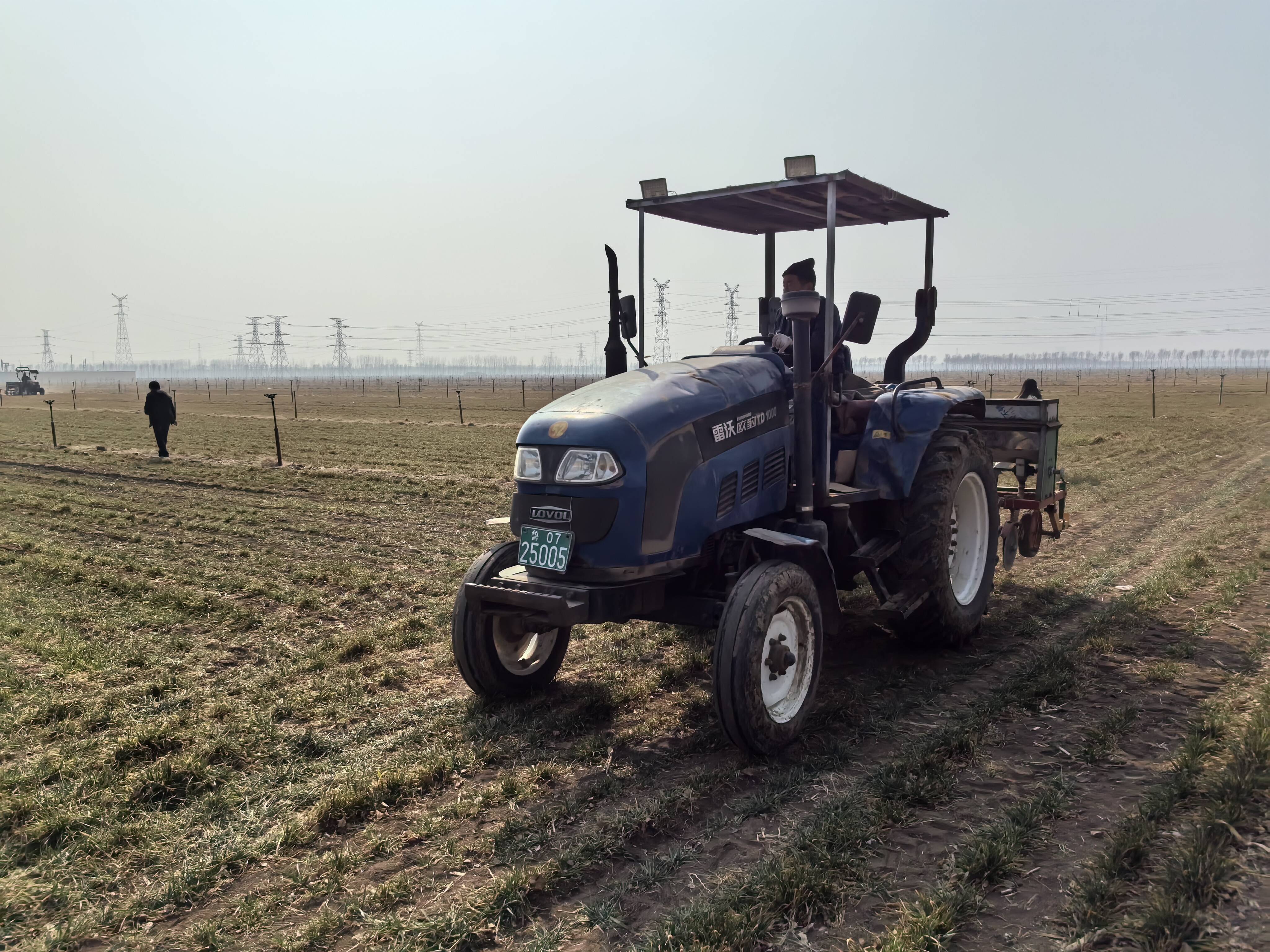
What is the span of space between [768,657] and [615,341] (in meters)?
2.18

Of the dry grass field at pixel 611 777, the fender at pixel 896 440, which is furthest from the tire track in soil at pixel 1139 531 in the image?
the fender at pixel 896 440

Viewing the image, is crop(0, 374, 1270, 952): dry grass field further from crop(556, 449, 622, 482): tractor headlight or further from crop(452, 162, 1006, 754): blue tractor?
crop(556, 449, 622, 482): tractor headlight

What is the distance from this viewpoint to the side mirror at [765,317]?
599 cm

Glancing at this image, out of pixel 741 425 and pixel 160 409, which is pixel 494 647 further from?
pixel 160 409

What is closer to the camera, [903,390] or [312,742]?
[312,742]

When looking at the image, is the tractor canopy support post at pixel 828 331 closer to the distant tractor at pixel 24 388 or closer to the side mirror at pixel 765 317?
the side mirror at pixel 765 317

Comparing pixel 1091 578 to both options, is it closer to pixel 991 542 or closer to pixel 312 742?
pixel 991 542

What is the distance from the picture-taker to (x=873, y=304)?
4758 millimetres

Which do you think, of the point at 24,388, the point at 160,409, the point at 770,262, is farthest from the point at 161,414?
the point at 24,388

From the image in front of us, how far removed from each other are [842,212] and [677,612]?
3167mm

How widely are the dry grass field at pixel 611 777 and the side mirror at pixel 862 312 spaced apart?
1.91m

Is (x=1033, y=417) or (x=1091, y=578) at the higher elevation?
(x=1033, y=417)

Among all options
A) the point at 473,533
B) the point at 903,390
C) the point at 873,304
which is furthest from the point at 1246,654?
the point at 473,533

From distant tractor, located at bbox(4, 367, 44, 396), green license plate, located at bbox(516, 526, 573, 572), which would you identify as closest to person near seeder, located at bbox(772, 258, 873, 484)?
green license plate, located at bbox(516, 526, 573, 572)
